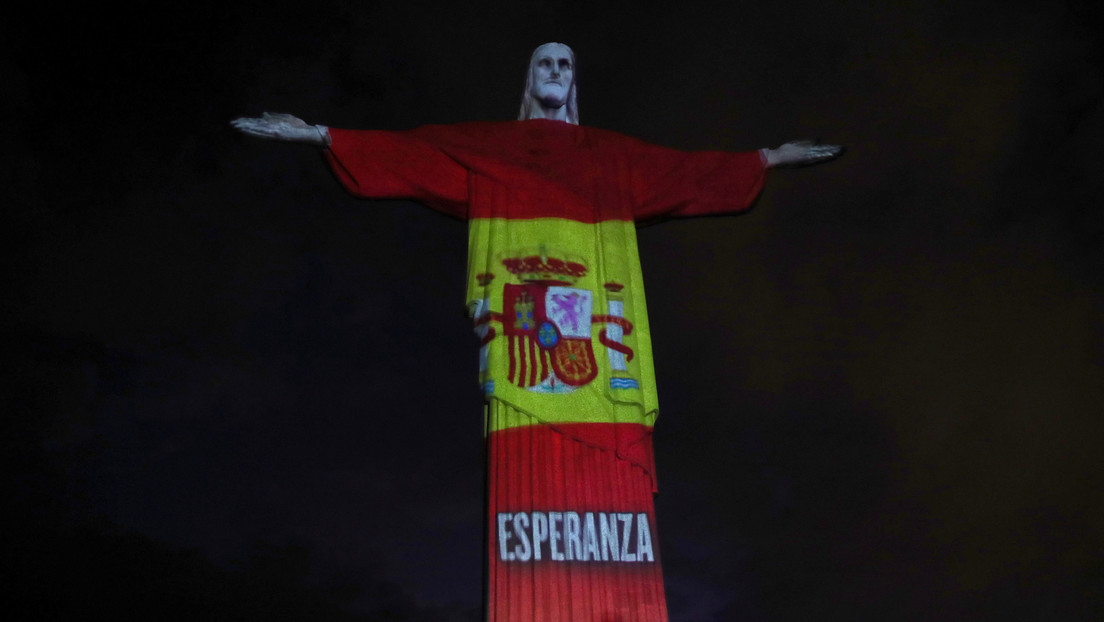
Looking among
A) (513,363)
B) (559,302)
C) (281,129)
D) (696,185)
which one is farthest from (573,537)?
(281,129)

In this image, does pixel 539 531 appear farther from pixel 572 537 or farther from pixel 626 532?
pixel 626 532

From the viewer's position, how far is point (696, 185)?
5.80m

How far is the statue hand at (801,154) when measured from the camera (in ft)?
19.0

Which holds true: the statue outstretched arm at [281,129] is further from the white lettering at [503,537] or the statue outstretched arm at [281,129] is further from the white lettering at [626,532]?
the white lettering at [626,532]

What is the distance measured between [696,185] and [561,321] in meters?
1.25

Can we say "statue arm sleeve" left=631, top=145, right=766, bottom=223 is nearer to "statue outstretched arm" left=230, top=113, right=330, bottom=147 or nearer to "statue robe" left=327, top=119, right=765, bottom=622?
"statue robe" left=327, top=119, right=765, bottom=622

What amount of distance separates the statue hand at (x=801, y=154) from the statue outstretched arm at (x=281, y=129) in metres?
2.58

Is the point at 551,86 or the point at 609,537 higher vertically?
the point at 551,86

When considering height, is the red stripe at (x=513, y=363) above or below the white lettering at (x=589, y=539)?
above

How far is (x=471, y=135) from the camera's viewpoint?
5.79 metres

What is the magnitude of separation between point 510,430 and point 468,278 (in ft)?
2.94

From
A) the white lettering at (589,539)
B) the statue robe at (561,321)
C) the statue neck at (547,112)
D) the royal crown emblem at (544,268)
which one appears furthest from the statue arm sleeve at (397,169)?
the white lettering at (589,539)

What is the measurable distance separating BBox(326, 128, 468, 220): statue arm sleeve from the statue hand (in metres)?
1.82

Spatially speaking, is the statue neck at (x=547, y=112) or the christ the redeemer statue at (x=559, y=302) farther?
the statue neck at (x=547, y=112)
